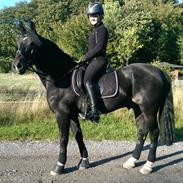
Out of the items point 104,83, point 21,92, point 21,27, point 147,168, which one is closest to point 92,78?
point 104,83

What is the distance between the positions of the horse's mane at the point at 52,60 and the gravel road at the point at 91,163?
6.21ft

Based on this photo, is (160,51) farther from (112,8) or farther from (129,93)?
(129,93)

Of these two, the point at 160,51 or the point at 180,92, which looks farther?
the point at 160,51

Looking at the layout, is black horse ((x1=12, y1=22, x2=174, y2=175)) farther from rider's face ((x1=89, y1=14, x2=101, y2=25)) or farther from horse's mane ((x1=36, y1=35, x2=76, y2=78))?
rider's face ((x1=89, y1=14, x2=101, y2=25))

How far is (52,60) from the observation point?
721cm

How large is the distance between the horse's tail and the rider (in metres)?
1.39

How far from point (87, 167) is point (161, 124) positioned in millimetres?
1794

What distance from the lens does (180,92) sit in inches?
567

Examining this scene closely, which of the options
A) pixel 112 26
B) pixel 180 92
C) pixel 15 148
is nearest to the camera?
pixel 15 148

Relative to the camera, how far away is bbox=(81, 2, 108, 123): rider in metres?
7.07

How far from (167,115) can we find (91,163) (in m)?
1.86

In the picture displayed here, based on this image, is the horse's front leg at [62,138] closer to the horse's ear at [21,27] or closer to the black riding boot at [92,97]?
the black riding boot at [92,97]

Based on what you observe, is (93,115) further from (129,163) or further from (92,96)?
(129,163)

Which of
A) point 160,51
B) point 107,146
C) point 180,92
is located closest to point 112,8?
point 160,51
